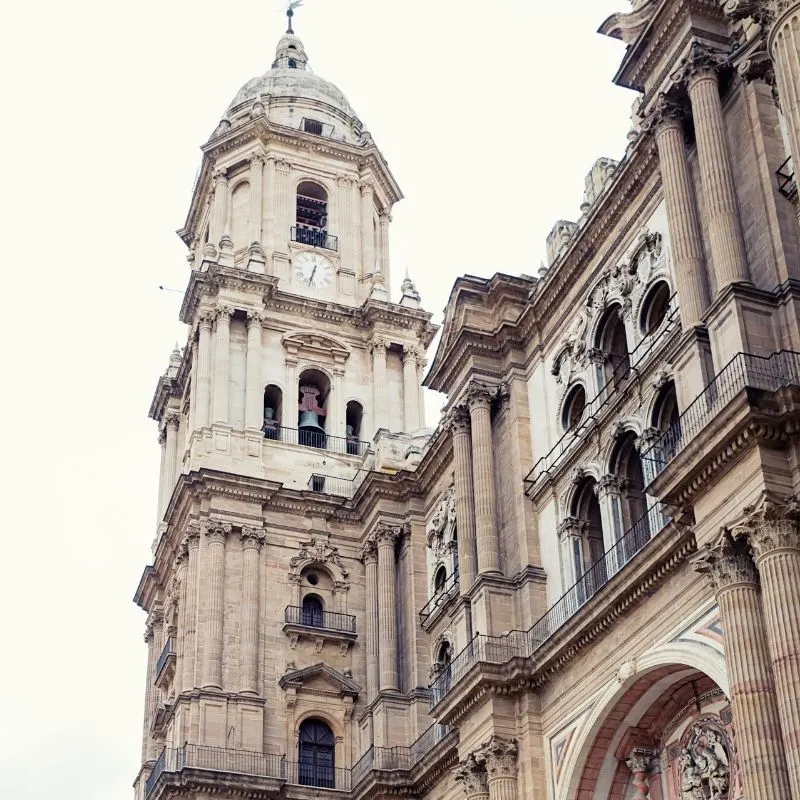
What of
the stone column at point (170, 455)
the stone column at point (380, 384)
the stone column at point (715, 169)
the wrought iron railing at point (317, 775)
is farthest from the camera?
the stone column at point (170, 455)

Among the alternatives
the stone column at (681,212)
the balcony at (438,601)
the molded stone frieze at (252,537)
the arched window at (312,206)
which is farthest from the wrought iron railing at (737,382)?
the arched window at (312,206)

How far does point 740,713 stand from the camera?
818 inches

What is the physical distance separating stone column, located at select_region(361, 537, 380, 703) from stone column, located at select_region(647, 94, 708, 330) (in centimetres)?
1669

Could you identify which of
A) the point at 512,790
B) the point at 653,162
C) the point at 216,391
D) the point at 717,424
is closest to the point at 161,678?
the point at 216,391

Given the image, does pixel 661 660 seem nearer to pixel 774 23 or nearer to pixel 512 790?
pixel 512 790

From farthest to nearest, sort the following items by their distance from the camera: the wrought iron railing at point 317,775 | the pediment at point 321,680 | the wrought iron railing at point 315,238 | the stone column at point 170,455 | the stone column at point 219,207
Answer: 1. the wrought iron railing at point 315,238
2. the stone column at point 219,207
3. the stone column at point 170,455
4. the pediment at point 321,680
5. the wrought iron railing at point 317,775

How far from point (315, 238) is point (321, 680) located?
16.3 m

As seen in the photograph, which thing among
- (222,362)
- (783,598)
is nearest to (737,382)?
(783,598)

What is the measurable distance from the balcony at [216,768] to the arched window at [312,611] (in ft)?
13.6

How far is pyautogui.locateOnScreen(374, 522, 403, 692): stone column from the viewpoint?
38.2 metres

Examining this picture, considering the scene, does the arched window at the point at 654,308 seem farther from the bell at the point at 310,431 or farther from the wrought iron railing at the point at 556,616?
the bell at the point at 310,431

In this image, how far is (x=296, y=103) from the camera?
2084 inches

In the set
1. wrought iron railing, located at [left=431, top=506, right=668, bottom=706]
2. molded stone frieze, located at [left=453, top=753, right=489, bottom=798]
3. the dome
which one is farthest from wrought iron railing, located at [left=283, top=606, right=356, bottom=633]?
the dome

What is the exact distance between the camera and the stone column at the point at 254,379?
43719 millimetres
